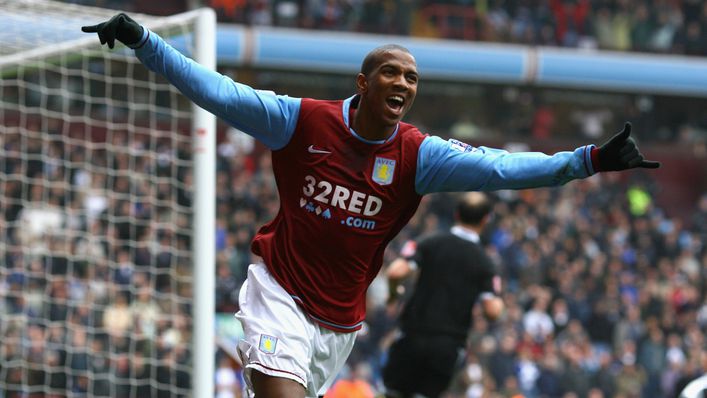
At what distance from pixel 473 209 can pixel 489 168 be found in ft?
9.16

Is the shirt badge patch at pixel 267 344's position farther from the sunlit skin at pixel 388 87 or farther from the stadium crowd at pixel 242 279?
the stadium crowd at pixel 242 279

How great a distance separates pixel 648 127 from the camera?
26.5 meters

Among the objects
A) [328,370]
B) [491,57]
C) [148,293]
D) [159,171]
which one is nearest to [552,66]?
[491,57]

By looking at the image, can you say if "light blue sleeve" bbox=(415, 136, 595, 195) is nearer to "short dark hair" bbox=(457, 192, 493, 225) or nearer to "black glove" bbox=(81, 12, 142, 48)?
"black glove" bbox=(81, 12, 142, 48)

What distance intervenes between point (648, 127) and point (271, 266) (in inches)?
888

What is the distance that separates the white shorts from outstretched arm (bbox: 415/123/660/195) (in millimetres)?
730

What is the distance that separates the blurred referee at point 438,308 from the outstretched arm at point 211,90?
262 centimetres

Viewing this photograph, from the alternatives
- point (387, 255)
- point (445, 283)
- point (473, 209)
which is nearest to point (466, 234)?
point (473, 209)

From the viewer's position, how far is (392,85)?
16.1 feet

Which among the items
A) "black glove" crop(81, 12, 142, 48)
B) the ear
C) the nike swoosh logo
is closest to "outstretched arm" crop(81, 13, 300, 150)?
"black glove" crop(81, 12, 142, 48)

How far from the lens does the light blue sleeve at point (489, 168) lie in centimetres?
461

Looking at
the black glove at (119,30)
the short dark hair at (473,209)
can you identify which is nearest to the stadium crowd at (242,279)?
the short dark hair at (473,209)

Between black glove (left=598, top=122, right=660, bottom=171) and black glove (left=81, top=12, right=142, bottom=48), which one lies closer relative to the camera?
black glove (left=598, top=122, right=660, bottom=171)

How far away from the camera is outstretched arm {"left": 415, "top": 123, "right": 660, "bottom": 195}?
4.46 m
